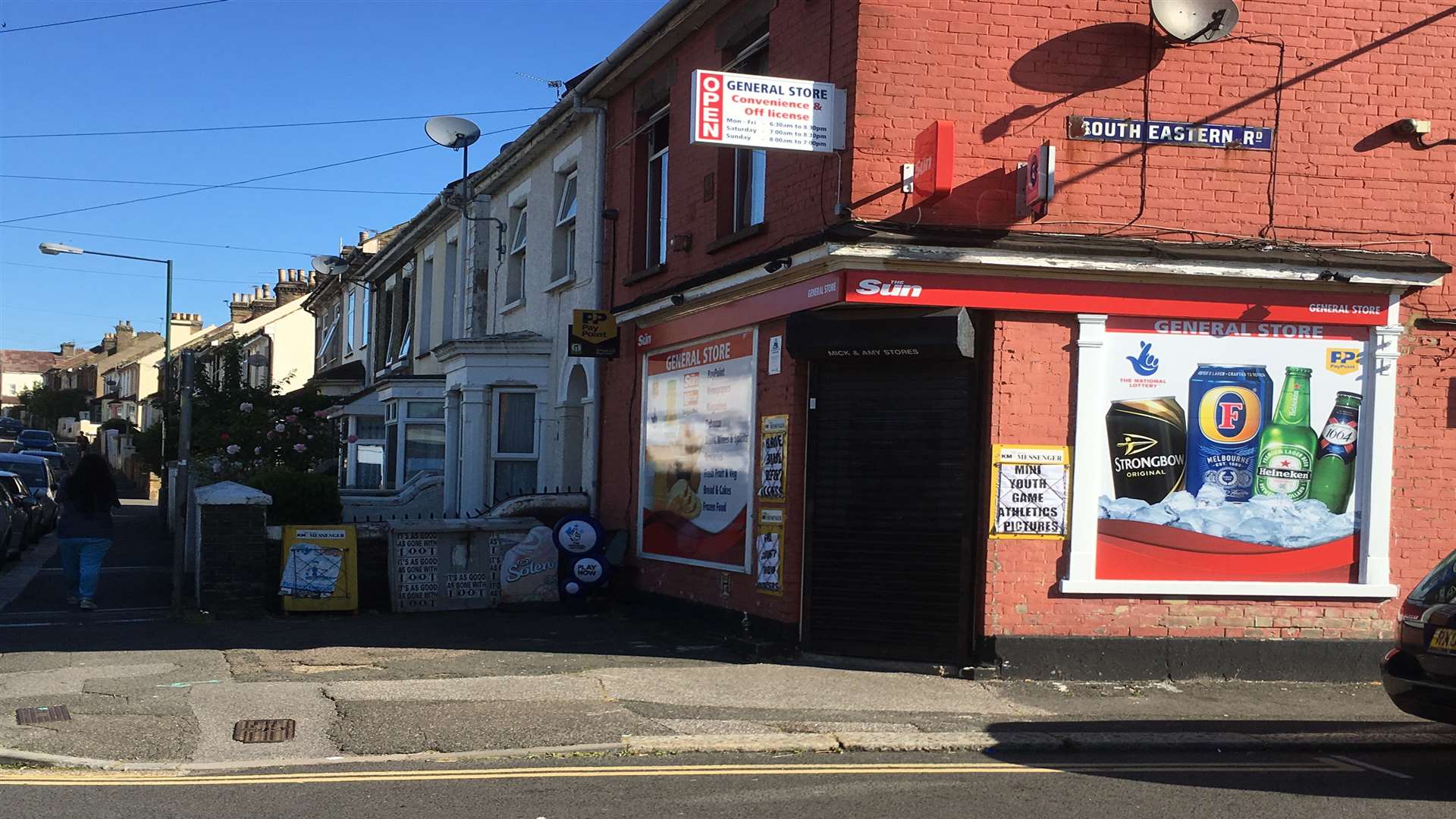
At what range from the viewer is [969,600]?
34.3 ft

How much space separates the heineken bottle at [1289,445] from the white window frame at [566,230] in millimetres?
9683

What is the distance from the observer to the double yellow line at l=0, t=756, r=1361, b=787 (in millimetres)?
6961

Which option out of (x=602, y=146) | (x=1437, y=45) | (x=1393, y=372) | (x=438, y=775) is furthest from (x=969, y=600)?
(x=602, y=146)

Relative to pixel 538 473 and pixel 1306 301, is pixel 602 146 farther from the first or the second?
pixel 1306 301

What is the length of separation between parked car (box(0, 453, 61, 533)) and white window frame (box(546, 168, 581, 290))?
14.3 metres

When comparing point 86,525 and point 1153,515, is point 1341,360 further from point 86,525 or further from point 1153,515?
point 86,525

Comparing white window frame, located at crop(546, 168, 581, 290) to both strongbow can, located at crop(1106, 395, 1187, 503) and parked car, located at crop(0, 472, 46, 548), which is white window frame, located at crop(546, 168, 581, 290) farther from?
parked car, located at crop(0, 472, 46, 548)

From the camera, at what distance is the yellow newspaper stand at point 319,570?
1358cm

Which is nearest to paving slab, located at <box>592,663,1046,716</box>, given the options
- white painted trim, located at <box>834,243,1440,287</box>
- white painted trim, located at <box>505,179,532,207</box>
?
white painted trim, located at <box>834,243,1440,287</box>

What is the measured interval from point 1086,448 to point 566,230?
970 cm

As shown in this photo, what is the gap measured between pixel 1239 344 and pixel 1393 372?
132cm

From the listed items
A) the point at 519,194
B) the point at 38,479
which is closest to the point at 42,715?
the point at 519,194

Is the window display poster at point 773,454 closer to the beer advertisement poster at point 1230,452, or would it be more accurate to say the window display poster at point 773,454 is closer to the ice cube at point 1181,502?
the beer advertisement poster at point 1230,452

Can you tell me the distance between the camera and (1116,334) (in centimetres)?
1047
